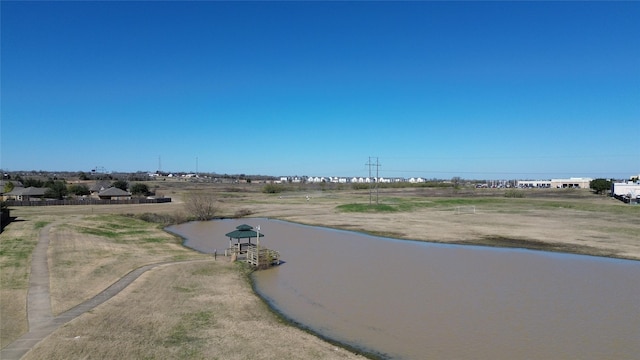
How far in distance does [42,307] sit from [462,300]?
1592 centimetres

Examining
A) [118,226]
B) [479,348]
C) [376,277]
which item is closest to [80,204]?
[118,226]

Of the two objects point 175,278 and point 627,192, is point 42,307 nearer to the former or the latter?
point 175,278

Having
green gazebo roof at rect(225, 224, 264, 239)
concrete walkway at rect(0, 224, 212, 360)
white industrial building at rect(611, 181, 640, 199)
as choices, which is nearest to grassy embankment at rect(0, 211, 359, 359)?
concrete walkway at rect(0, 224, 212, 360)

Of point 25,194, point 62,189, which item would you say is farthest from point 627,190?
point 25,194

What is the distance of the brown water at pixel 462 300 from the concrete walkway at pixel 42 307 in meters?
6.19

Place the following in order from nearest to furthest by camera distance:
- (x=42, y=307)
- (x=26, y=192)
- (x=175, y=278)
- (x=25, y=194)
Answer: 1. (x=42, y=307)
2. (x=175, y=278)
3. (x=25, y=194)
4. (x=26, y=192)

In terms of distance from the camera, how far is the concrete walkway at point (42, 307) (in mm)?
12402

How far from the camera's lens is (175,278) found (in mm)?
21672

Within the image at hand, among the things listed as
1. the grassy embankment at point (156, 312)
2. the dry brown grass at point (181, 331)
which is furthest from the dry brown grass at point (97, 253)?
the dry brown grass at point (181, 331)

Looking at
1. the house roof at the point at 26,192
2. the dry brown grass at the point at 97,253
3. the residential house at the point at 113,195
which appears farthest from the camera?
the residential house at the point at 113,195

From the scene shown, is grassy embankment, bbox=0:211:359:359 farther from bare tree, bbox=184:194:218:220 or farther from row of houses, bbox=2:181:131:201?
row of houses, bbox=2:181:131:201

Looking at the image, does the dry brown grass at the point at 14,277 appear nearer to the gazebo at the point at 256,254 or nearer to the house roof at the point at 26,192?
the gazebo at the point at 256,254

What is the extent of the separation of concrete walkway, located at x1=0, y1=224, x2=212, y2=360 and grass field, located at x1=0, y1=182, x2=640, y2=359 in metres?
0.34

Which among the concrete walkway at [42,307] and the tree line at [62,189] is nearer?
the concrete walkway at [42,307]
